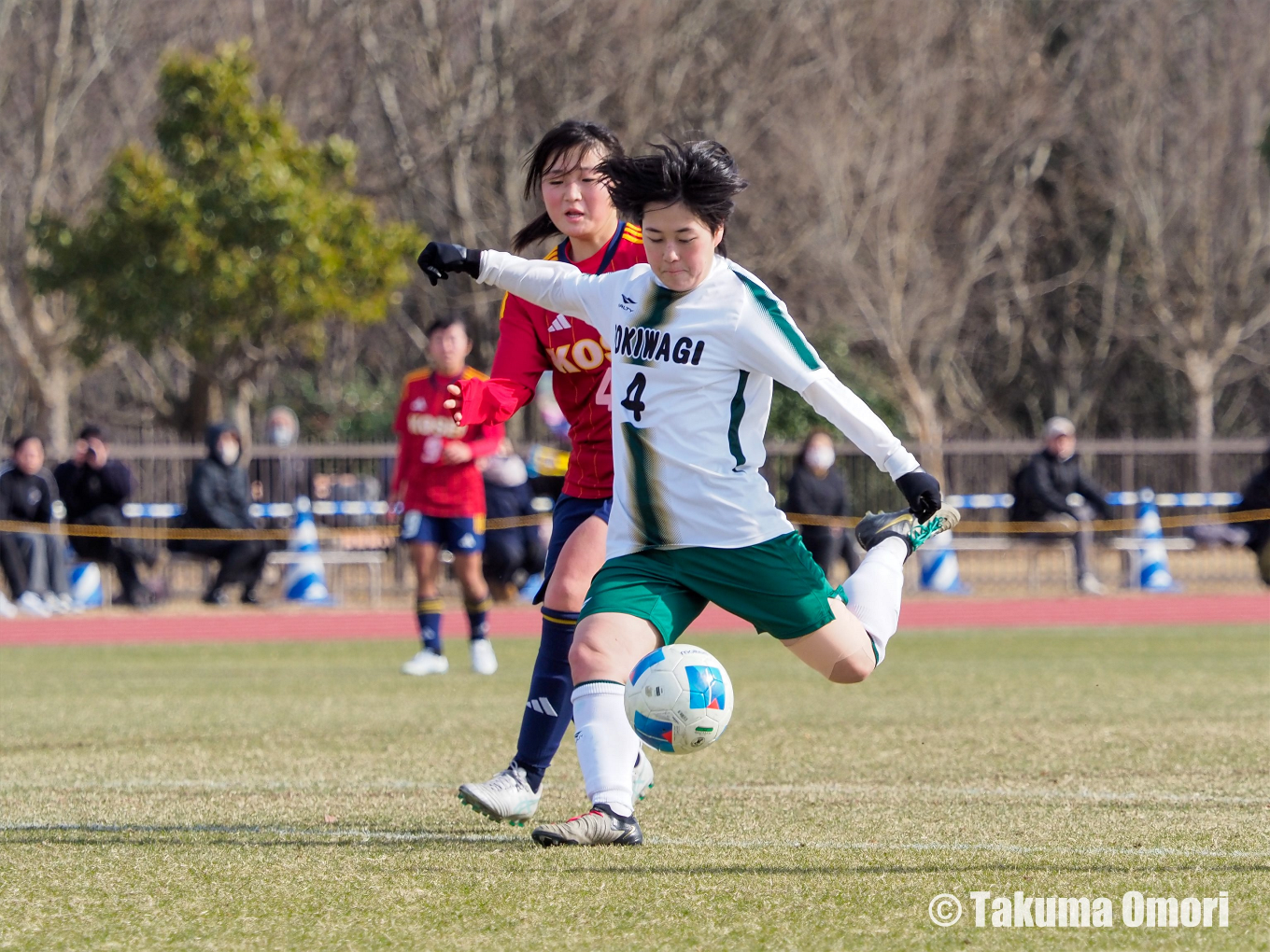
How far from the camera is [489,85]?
2872 cm

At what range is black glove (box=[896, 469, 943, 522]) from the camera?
5.25 m

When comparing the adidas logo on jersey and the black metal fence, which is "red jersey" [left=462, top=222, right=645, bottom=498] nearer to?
the adidas logo on jersey

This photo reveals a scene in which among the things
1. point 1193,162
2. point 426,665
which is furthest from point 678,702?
point 1193,162

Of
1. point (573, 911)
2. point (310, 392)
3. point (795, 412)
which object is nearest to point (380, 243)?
point (795, 412)

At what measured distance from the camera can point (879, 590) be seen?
576 centimetres

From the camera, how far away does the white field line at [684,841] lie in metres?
5.25

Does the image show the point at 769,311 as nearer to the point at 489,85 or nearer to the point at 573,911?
the point at 573,911

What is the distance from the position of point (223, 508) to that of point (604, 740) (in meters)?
15.0

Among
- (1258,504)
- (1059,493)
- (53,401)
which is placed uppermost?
(53,401)

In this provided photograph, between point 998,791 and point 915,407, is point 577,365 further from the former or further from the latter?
point 915,407

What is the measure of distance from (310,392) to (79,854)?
1321 inches

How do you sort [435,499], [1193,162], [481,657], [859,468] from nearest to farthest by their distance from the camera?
[435,499]
[481,657]
[859,468]
[1193,162]

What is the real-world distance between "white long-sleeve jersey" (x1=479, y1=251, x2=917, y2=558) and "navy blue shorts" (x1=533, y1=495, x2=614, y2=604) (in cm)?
70

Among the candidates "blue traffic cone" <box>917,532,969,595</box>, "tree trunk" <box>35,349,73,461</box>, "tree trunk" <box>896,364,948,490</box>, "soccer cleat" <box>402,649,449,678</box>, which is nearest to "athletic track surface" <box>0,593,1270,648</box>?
"blue traffic cone" <box>917,532,969,595</box>
